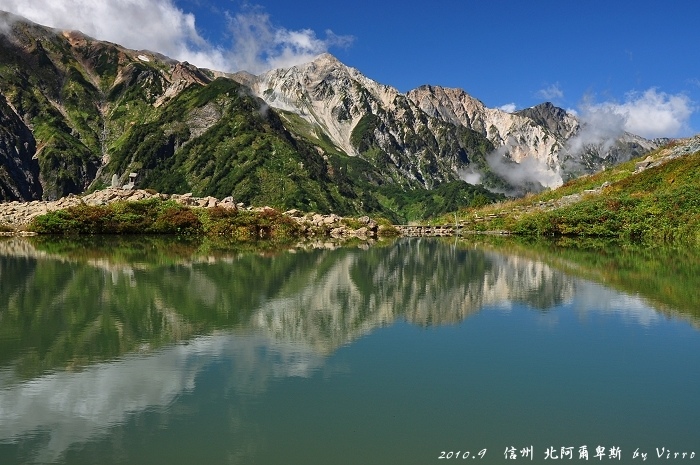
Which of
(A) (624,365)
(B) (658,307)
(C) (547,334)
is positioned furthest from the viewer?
(B) (658,307)

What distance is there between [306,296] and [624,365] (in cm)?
1343

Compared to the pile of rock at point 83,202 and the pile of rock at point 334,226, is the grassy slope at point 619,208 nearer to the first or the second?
the pile of rock at point 334,226

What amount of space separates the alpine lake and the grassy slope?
40072 millimetres

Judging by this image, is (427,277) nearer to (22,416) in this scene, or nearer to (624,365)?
(624,365)

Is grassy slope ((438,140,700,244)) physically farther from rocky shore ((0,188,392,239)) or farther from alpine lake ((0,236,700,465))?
alpine lake ((0,236,700,465))

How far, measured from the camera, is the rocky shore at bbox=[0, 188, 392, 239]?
8181 centimetres

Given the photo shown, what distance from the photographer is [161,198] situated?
279 ft

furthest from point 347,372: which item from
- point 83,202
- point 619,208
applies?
point 83,202

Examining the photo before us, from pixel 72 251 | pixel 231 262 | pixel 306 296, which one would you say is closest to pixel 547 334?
pixel 306 296

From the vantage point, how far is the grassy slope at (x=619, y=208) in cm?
6391

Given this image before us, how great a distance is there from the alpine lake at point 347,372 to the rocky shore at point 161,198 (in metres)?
57.5

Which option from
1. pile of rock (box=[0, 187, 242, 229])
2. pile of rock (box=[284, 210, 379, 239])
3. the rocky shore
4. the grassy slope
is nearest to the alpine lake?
the grassy slope

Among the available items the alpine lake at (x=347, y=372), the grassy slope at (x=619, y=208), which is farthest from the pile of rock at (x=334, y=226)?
the alpine lake at (x=347, y=372)

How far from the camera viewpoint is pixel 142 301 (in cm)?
2273
